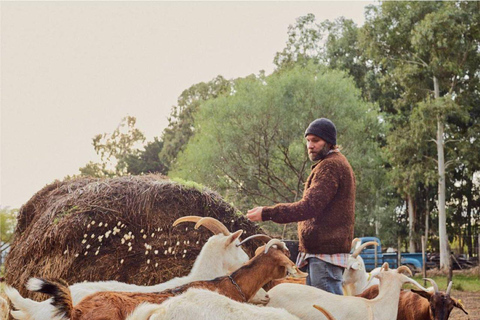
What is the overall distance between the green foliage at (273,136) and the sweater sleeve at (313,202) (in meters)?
24.1

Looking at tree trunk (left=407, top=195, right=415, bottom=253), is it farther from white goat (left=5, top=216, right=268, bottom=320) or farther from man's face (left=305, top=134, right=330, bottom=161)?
man's face (left=305, top=134, right=330, bottom=161)

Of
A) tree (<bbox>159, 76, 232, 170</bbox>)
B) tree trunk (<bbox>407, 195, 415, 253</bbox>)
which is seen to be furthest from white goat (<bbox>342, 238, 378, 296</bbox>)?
tree (<bbox>159, 76, 232, 170</bbox>)

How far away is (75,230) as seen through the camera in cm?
724

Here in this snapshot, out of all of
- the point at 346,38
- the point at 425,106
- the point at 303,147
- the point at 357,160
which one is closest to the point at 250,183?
the point at 303,147

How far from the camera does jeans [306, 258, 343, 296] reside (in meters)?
5.64

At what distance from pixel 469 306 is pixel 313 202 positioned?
1204 cm

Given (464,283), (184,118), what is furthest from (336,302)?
(184,118)

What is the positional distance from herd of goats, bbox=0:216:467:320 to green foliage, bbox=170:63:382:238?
23.2 m

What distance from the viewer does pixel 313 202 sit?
17.9ft

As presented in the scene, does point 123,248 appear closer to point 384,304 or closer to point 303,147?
point 384,304

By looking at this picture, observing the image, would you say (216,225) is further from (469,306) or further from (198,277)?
(469,306)

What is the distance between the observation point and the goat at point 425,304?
6961 mm

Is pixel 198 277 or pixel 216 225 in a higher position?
pixel 216 225

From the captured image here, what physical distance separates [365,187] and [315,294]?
28432 millimetres
